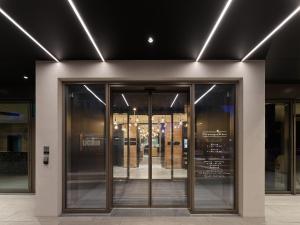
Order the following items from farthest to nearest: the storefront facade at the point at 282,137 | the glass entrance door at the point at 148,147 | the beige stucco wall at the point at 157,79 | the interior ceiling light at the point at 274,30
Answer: the storefront facade at the point at 282,137 → the glass entrance door at the point at 148,147 → the beige stucco wall at the point at 157,79 → the interior ceiling light at the point at 274,30

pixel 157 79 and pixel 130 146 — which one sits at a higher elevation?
pixel 157 79

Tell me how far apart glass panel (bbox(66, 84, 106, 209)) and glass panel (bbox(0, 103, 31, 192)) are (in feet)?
8.59

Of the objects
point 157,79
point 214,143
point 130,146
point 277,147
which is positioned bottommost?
point 277,147

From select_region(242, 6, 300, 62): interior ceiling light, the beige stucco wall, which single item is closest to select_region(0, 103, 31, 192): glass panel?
the beige stucco wall

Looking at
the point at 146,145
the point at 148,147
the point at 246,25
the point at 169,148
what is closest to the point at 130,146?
the point at 146,145

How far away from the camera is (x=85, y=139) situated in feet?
23.0

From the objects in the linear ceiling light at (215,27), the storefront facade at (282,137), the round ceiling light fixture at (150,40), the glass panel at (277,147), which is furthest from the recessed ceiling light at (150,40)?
the glass panel at (277,147)

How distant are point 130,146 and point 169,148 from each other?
1.00m

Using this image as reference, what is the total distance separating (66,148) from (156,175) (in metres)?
2.35

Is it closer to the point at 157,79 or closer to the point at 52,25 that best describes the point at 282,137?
the point at 157,79

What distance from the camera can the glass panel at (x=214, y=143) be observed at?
6906mm

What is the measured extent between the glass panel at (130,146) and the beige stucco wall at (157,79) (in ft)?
3.06

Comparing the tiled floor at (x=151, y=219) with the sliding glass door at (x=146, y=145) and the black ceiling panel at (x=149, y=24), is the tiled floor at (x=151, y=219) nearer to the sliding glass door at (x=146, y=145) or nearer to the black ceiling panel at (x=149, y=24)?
the sliding glass door at (x=146, y=145)

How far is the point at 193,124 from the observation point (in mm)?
6824
